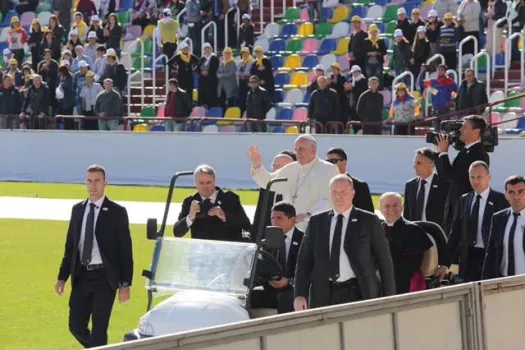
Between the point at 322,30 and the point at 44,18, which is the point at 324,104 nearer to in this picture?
the point at 322,30

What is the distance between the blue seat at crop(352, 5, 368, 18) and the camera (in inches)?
1432

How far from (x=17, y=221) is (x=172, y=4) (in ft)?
54.5

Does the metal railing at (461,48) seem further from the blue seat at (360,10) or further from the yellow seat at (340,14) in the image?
the yellow seat at (340,14)

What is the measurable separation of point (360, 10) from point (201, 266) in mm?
26665

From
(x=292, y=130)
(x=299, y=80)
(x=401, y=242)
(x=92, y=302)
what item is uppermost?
(x=299, y=80)

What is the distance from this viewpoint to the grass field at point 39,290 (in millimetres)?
13430

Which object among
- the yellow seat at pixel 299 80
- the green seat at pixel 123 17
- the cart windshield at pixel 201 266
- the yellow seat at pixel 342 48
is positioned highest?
the green seat at pixel 123 17

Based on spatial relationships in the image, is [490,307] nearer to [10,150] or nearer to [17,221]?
[17,221]

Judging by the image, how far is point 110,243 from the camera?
11.7 m

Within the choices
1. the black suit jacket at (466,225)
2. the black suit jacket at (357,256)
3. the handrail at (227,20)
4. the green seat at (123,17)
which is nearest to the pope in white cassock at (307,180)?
the black suit jacket at (466,225)

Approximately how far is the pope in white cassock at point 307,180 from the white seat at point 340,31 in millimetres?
23153

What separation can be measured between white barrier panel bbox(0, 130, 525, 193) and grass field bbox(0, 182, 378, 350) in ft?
9.36

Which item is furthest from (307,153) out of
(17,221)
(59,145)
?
(59,145)

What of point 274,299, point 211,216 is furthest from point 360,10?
point 274,299
